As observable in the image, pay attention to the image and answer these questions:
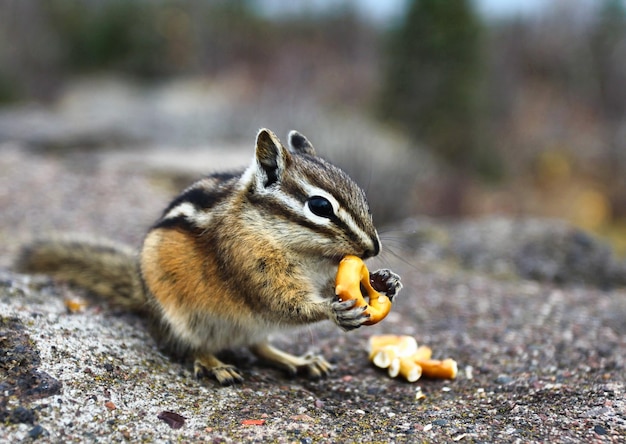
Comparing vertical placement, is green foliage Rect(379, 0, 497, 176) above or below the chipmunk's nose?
above

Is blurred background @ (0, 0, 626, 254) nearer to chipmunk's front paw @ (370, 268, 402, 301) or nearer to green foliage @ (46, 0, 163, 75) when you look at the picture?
green foliage @ (46, 0, 163, 75)

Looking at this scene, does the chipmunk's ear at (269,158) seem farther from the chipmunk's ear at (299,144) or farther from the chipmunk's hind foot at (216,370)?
the chipmunk's hind foot at (216,370)

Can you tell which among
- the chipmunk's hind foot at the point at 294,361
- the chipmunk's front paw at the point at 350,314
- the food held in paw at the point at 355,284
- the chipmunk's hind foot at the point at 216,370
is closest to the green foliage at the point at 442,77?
→ the chipmunk's hind foot at the point at 294,361

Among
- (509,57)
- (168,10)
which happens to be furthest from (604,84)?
(168,10)

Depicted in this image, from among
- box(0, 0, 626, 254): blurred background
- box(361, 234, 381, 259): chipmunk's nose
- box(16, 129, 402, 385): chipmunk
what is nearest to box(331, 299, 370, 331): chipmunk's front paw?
box(16, 129, 402, 385): chipmunk

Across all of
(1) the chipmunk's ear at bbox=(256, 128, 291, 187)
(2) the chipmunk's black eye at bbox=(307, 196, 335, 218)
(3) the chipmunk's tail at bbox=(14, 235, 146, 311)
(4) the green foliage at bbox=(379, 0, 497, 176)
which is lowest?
(3) the chipmunk's tail at bbox=(14, 235, 146, 311)

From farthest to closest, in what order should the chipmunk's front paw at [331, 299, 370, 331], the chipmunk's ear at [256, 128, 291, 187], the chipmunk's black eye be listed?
the chipmunk's ear at [256, 128, 291, 187] → the chipmunk's black eye → the chipmunk's front paw at [331, 299, 370, 331]

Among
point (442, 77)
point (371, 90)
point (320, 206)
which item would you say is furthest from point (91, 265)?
point (371, 90)
